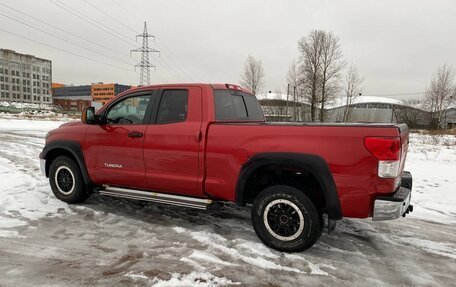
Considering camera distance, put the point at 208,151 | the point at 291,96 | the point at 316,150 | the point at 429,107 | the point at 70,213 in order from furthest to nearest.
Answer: the point at 429,107 → the point at 291,96 → the point at 70,213 → the point at 208,151 → the point at 316,150

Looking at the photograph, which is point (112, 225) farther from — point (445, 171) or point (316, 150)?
point (445, 171)

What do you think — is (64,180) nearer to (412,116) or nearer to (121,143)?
(121,143)

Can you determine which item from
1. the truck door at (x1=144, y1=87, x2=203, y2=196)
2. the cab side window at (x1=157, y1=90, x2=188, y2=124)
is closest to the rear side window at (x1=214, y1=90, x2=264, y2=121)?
the truck door at (x1=144, y1=87, x2=203, y2=196)

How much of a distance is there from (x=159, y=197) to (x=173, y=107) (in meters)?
1.26

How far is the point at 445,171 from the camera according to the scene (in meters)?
9.07

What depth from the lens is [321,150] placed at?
11.7ft

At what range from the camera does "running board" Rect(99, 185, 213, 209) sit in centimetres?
430

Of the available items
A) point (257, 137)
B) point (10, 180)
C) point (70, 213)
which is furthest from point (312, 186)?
point (10, 180)

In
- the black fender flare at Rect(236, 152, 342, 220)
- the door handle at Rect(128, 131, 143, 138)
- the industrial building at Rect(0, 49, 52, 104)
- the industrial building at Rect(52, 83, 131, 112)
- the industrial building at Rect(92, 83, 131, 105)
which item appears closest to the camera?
the black fender flare at Rect(236, 152, 342, 220)

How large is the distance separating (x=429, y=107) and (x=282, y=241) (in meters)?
58.7

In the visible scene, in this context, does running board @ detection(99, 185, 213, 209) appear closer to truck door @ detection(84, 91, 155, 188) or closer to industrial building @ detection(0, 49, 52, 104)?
truck door @ detection(84, 91, 155, 188)

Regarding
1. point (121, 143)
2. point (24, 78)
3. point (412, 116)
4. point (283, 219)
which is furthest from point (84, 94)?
point (283, 219)

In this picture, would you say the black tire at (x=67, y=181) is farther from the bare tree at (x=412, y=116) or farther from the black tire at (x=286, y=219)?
the bare tree at (x=412, y=116)

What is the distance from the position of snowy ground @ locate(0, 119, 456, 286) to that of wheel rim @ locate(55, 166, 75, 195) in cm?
28
